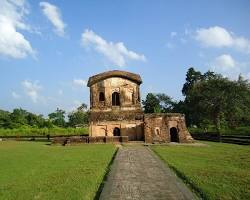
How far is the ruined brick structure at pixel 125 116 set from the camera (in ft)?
109

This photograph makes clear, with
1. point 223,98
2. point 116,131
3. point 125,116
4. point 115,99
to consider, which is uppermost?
point 223,98

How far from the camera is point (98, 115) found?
36.4m

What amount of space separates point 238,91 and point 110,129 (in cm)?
1797

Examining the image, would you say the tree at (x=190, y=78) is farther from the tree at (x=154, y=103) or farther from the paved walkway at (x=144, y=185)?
the paved walkway at (x=144, y=185)

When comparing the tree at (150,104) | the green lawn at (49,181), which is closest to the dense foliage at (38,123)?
the tree at (150,104)

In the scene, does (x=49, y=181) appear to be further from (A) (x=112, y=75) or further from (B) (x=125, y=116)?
(A) (x=112, y=75)

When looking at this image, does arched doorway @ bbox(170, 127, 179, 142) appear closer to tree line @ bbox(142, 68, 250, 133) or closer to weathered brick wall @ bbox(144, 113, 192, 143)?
weathered brick wall @ bbox(144, 113, 192, 143)

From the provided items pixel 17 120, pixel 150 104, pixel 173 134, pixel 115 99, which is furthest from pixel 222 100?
pixel 17 120

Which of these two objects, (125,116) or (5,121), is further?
(5,121)

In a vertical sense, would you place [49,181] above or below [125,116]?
below

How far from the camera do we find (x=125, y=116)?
36281 mm

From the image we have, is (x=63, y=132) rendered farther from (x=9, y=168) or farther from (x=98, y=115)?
(x=9, y=168)

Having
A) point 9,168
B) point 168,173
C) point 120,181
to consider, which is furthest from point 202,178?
point 9,168

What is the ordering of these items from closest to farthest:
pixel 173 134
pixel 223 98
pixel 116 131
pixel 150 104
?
pixel 173 134
pixel 116 131
pixel 223 98
pixel 150 104
